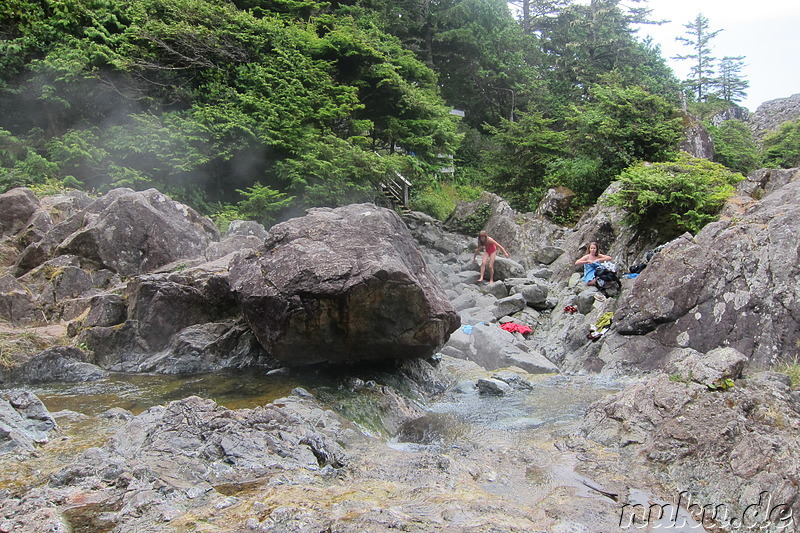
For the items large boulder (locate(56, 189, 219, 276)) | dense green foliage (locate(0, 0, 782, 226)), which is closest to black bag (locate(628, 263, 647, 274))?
dense green foliage (locate(0, 0, 782, 226))

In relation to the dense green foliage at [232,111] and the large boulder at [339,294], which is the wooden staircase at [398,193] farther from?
the large boulder at [339,294]

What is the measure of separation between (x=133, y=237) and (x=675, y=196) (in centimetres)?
1140

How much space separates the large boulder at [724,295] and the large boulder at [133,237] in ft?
25.9

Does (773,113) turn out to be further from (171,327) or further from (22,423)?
(22,423)

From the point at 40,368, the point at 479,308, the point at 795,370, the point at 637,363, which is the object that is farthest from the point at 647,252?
the point at 40,368

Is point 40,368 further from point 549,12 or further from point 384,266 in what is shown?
point 549,12

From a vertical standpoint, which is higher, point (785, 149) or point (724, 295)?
point (785, 149)

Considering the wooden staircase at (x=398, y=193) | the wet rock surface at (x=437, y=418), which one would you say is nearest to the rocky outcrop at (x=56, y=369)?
the wet rock surface at (x=437, y=418)

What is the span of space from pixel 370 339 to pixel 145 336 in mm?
3455

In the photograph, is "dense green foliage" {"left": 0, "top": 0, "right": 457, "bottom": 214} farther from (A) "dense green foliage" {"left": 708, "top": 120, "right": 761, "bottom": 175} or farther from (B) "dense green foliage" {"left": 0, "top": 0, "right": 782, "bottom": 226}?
(A) "dense green foliage" {"left": 708, "top": 120, "right": 761, "bottom": 175}

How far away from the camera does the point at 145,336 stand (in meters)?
7.51

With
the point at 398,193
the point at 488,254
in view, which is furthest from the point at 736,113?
the point at 488,254

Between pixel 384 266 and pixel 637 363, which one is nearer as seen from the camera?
pixel 384 266

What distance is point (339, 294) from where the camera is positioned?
20.3 ft
